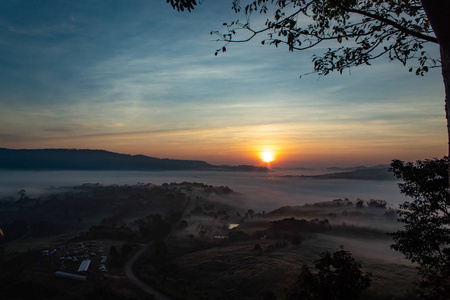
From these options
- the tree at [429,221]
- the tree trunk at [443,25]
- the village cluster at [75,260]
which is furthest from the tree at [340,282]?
the village cluster at [75,260]

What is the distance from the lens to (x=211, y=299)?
165 feet

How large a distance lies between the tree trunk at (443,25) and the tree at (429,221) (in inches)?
430

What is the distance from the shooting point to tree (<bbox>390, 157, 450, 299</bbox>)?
14453 mm

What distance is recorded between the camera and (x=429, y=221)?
1502 centimetres

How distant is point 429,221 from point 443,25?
1310cm

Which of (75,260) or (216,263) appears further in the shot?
(75,260)

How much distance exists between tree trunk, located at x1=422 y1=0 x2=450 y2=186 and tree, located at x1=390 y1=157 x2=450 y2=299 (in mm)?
10920

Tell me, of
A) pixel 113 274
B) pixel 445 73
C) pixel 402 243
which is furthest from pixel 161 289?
pixel 445 73

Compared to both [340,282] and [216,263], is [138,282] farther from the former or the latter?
[340,282]

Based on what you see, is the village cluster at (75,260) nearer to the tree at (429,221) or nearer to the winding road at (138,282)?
the winding road at (138,282)

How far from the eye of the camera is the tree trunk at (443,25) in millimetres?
5367

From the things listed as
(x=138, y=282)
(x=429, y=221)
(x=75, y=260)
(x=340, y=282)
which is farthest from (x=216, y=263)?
(x=429, y=221)

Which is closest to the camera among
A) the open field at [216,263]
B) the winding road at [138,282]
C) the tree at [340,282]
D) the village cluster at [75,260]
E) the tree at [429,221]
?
the tree at [429,221]

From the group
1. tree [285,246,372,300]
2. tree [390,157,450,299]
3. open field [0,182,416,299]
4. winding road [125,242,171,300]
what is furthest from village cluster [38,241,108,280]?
tree [390,157,450,299]
